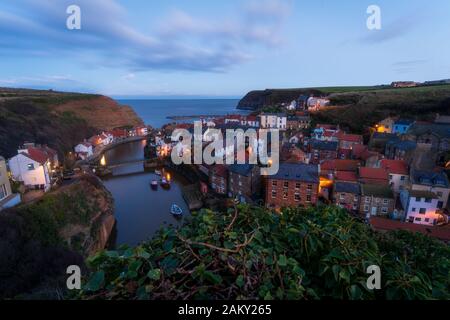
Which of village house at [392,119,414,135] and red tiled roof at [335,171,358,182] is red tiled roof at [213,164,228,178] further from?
village house at [392,119,414,135]

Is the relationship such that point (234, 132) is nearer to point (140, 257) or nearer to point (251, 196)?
point (251, 196)

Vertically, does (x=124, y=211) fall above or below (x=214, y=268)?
below

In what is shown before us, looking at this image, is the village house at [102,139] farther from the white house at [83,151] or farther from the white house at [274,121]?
the white house at [274,121]

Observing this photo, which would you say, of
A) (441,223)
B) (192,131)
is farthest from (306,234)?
(192,131)

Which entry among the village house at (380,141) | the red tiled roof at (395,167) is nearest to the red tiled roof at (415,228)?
the red tiled roof at (395,167)

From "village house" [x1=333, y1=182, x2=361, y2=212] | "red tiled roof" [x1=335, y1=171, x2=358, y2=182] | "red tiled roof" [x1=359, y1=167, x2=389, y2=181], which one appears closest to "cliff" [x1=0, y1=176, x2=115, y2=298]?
"village house" [x1=333, y1=182, x2=361, y2=212]
